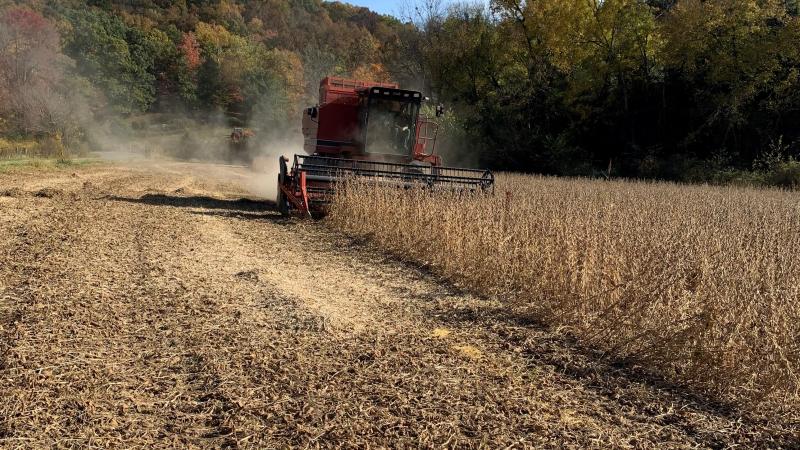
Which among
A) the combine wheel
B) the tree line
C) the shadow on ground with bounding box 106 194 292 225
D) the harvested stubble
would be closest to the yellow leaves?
the tree line

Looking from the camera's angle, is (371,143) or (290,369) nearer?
(290,369)

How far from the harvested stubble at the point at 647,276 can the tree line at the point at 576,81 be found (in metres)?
16.2

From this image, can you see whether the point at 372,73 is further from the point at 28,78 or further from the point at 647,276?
the point at 647,276

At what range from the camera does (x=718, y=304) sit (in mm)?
3730

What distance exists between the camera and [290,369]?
328 cm

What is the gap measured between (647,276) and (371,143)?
787 centimetres

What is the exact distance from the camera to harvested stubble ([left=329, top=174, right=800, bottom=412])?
3.43 meters

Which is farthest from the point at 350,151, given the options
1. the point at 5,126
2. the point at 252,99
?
the point at 252,99

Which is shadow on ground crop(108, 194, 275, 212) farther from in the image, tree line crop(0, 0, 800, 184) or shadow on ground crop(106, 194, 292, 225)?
tree line crop(0, 0, 800, 184)

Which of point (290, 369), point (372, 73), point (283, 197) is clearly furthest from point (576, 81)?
point (372, 73)

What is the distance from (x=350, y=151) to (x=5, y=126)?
106 feet

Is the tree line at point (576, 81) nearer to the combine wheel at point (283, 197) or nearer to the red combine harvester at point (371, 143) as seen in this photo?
the red combine harvester at point (371, 143)

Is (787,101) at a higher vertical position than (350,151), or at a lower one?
higher

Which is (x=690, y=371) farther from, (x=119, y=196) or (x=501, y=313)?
(x=119, y=196)
